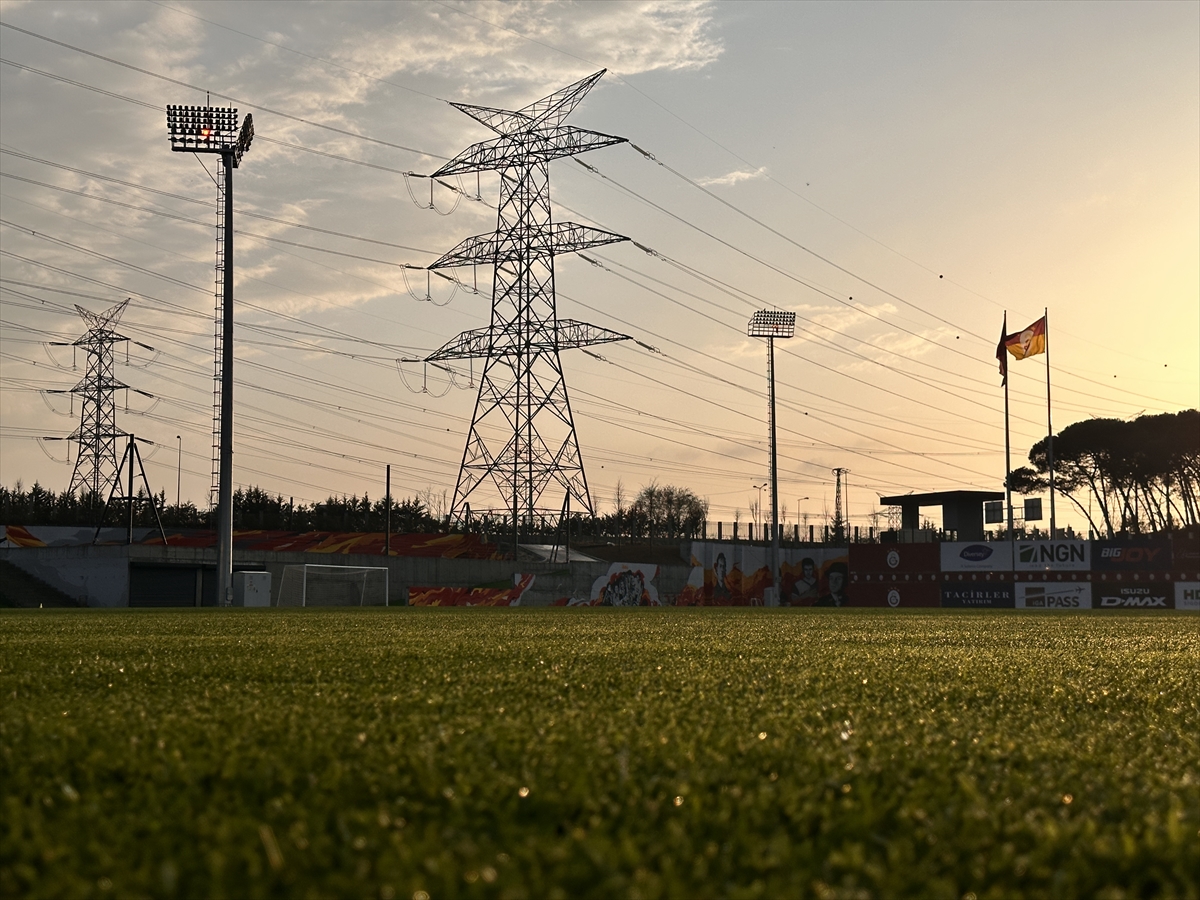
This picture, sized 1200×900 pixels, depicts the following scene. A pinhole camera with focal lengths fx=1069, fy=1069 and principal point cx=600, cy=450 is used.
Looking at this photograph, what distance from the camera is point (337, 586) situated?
156 feet

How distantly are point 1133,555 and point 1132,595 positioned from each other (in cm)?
211

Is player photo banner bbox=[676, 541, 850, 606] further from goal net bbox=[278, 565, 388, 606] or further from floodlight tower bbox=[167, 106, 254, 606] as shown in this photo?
floodlight tower bbox=[167, 106, 254, 606]

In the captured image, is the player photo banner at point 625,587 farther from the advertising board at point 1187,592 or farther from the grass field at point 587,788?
the grass field at point 587,788

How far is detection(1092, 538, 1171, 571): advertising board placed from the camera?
55.9 metres

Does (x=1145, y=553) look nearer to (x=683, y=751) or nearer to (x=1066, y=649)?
(x=1066, y=649)

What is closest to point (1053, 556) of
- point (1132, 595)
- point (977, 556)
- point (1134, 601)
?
point (977, 556)

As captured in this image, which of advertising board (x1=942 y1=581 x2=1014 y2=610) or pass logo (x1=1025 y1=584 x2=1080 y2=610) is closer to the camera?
pass logo (x1=1025 y1=584 x2=1080 y2=610)

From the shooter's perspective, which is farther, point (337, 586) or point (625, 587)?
point (625, 587)

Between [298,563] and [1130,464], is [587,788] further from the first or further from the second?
[1130,464]

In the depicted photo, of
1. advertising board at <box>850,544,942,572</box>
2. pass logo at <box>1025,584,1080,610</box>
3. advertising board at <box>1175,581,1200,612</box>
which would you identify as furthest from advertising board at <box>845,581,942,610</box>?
advertising board at <box>1175,581,1200,612</box>

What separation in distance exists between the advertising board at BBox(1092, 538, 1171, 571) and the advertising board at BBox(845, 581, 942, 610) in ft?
28.8

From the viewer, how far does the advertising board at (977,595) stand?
58375mm

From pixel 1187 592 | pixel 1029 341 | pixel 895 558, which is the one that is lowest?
pixel 1187 592

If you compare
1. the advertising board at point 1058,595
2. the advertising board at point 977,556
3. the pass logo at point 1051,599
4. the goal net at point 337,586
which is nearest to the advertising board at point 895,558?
the advertising board at point 977,556
